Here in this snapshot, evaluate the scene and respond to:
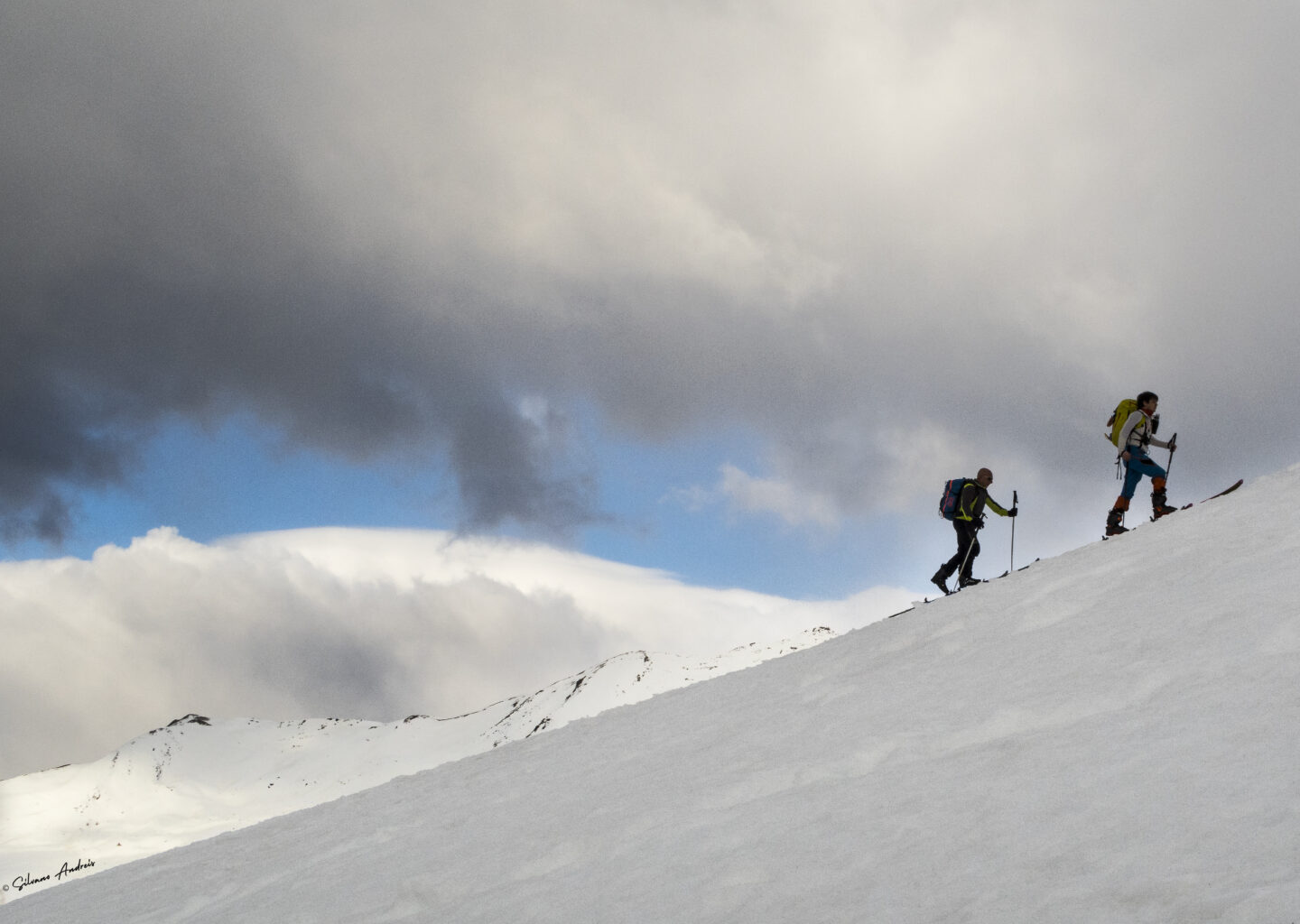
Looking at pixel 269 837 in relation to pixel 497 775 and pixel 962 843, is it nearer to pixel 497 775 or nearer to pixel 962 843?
pixel 497 775

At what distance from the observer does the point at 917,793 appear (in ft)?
25.0

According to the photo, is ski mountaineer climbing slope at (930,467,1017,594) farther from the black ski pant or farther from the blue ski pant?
the blue ski pant

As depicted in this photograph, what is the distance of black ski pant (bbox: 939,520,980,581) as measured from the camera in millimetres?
19703

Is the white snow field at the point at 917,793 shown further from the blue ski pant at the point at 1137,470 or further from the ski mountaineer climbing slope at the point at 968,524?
the ski mountaineer climbing slope at the point at 968,524

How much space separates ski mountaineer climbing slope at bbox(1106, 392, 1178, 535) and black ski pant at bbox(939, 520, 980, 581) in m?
2.54

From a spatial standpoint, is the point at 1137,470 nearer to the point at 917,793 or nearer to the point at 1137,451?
the point at 1137,451

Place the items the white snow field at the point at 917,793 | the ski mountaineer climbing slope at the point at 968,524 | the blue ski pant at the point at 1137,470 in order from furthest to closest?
the ski mountaineer climbing slope at the point at 968,524
the blue ski pant at the point at 1137,470
the white snow field at the point at 917,793

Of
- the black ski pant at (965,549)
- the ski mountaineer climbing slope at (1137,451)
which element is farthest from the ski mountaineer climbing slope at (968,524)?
the ski mountaineer climbing slope at (1137,451)

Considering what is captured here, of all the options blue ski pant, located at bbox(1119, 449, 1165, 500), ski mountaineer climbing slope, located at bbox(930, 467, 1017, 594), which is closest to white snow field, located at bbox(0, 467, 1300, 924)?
blue ski pant, located at bbox(1119, 449, 1165, 500)

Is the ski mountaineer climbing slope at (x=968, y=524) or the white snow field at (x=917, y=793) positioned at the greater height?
the ski mountaineer climbing slope at (x=968, y=524)

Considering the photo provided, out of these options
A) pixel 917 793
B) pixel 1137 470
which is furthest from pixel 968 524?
pixel 917 793

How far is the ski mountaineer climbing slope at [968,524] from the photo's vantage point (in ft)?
64.3

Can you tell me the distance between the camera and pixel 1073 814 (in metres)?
6.27

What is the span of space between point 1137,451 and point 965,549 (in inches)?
142
